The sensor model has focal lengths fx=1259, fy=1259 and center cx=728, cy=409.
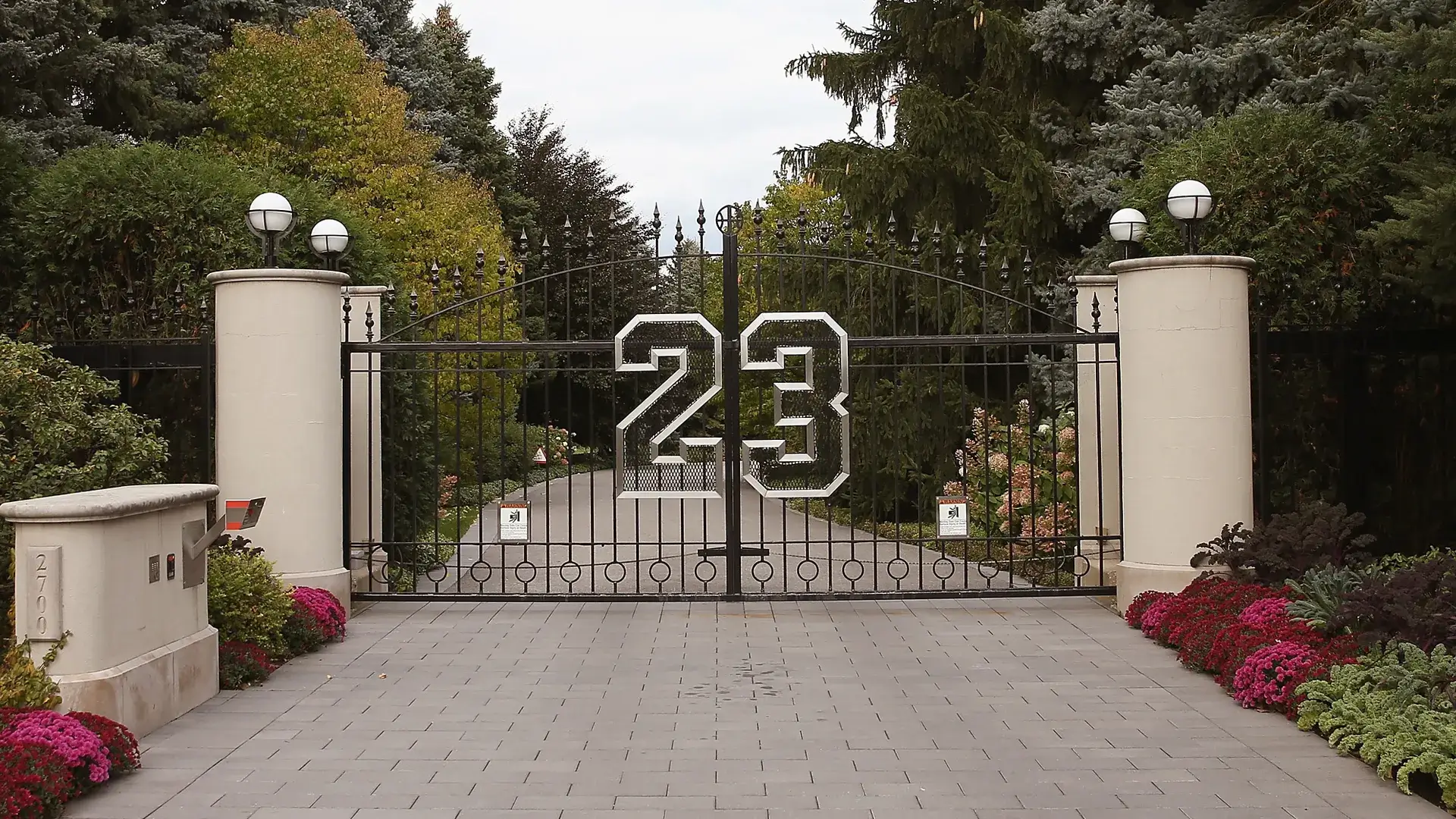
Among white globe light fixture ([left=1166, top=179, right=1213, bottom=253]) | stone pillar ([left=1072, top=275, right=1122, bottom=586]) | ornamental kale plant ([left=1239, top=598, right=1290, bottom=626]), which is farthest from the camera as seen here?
stone pillar ([left=1072, top=275, right=1122, bottom=586])

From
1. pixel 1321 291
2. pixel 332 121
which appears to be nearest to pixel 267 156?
pixel 332 121

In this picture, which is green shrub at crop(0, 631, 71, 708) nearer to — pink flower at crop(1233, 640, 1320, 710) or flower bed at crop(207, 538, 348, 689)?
flower bed at crop(207, 538, 348, 689)

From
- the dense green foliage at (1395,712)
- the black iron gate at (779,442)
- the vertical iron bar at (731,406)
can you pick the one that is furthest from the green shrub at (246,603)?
the dense green foliage at (1395,712)

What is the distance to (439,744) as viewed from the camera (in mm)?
6070

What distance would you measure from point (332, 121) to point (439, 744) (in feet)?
67.7

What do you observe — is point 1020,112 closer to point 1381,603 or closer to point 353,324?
point 353,324

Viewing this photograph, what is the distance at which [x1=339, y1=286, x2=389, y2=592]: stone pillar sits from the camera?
1068 cm

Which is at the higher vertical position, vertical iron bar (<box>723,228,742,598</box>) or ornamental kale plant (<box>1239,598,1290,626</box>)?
vertical iron bar (<box>723,228,742,598</box>)

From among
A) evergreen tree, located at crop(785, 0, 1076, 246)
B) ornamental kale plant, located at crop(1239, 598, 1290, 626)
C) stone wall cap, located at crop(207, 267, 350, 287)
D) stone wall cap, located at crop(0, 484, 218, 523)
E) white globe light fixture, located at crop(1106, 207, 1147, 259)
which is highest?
evergreen tree, located at crop(785, 0, 1076, 246)

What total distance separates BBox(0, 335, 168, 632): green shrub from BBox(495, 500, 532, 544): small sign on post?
252 centimetres

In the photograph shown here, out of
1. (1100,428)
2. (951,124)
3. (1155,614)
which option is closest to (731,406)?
(1100,428)

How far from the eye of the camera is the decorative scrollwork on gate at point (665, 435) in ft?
32.8

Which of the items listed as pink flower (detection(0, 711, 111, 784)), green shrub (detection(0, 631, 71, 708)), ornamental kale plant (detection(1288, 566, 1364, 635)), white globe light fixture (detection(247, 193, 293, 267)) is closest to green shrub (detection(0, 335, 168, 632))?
white globe light fixture (detection(247, 193, 293, 267))

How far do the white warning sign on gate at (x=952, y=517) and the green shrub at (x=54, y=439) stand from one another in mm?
5833
